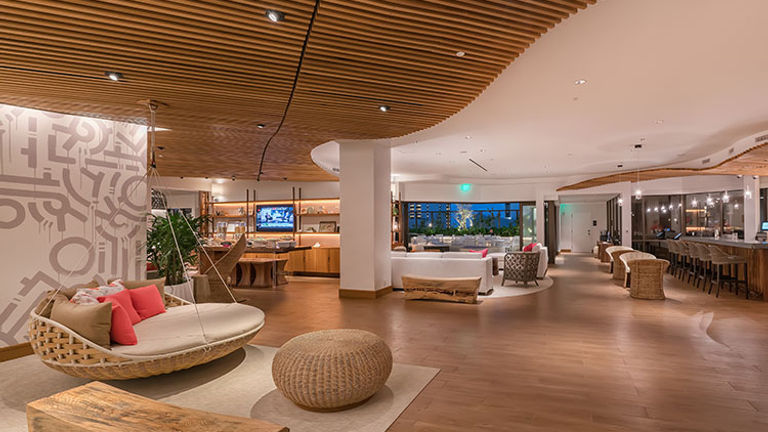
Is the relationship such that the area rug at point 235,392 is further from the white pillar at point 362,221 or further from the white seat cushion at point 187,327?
the white pillar at point 362,221

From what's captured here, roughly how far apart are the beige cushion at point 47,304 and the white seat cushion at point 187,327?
0.69 m

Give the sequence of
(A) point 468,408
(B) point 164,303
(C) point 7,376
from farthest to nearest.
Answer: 1. (B) point 164,303
2. (C) point 7,376
3. (A) point 468,408

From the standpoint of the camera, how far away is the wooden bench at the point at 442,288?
24.3ft

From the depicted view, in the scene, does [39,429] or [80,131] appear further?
[80,131]

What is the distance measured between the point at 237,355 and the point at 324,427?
2008 mm

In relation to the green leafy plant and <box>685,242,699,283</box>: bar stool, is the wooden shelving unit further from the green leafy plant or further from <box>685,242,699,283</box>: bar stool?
<box>685,242,699,283</box>: bar stool

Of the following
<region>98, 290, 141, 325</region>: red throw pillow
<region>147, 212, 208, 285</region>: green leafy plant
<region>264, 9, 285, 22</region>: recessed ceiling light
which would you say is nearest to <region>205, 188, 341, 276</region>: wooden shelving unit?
<region>147, 212, 208, 285</region>: green leafy plant

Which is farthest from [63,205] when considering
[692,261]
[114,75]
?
[692,261]

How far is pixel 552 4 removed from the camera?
3012 mm

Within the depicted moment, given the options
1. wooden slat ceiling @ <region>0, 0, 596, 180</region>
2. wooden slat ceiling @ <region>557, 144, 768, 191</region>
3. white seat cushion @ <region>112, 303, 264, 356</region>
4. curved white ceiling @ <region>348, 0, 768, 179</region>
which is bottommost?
white seat cushion @ <region>112, 303, 264, 356</region>

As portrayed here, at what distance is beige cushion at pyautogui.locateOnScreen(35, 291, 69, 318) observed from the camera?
3.77 m

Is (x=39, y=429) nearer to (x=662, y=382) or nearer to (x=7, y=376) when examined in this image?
(x=7, y=376)

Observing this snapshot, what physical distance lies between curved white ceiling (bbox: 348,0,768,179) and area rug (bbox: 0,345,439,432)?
3.47 metres

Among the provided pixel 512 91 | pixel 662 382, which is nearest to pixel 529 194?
pixel 512 91
